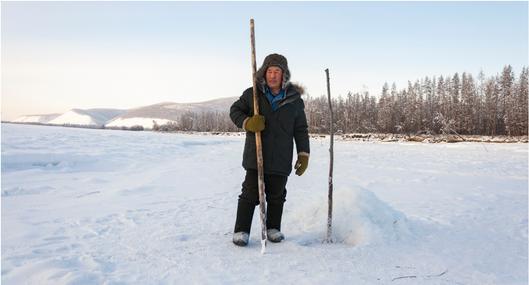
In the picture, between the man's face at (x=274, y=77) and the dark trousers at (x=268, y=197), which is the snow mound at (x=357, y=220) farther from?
the man's face at (x=274, y=77)

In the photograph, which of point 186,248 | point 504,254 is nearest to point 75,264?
point 186,248

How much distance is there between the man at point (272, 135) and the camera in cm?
364

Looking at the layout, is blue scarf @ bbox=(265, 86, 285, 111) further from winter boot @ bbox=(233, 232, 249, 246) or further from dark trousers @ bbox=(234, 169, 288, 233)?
winter boot @ bbox=(233, 232, 249, 246)

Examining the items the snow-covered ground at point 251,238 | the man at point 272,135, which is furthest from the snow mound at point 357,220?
the man at point 272,135

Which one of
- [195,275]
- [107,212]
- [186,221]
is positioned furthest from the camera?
[107,212]

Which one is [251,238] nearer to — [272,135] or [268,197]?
[268,197]

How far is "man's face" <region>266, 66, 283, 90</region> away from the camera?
145 inches

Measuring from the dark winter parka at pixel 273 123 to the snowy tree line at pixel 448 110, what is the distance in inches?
1967

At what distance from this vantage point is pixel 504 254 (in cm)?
354

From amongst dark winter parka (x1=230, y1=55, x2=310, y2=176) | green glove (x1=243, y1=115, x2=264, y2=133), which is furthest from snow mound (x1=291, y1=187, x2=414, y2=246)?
green glove (x1=243, y1=115, x2=264, y2=133)

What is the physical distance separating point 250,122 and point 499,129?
67683mm

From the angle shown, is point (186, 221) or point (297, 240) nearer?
point (297, 240)

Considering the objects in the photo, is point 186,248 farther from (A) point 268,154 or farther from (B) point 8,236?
(B) point 8,236

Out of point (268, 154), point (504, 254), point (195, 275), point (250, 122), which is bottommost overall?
point (504, 254)
